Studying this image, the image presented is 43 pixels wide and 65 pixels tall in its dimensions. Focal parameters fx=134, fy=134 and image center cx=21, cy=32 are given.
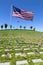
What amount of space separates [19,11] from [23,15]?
1.16 metres

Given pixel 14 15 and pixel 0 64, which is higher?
pixel 14 15

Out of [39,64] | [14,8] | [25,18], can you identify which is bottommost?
[39,64]

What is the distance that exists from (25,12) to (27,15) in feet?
2.45

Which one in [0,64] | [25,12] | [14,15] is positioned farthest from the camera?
[25,12]

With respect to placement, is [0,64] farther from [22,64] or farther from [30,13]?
[30,13]

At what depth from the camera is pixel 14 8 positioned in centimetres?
2748

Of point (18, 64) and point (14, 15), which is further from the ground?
point (14, 15)

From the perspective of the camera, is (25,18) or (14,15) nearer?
(14,15)

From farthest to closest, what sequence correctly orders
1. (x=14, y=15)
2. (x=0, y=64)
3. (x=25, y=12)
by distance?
(x=25, y=12) → (x=14, y=15) → (x=0, y=64)

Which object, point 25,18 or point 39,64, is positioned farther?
point 25,18

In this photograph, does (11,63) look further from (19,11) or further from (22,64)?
(19,11)

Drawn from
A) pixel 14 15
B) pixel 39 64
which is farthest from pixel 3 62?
pixel 14 15

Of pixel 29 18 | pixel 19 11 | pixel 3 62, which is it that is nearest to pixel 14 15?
pixel 19 11

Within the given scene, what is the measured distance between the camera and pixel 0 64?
8.68m
